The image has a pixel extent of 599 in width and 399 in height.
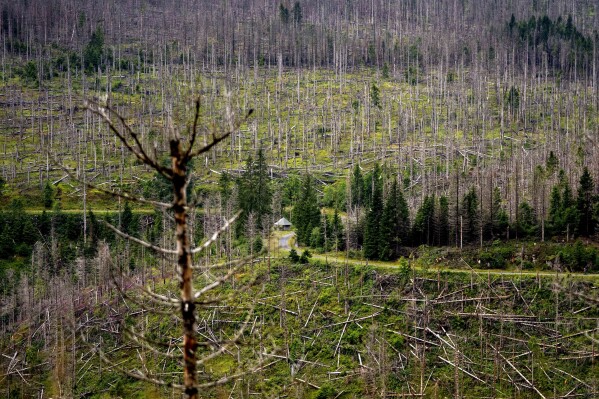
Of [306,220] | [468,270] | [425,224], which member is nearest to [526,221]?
[425,224]

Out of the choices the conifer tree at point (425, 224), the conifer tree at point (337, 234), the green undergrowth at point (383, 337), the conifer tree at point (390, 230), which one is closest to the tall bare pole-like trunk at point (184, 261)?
the green undergrowth at point (383, 337)

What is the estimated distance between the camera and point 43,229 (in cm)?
7556

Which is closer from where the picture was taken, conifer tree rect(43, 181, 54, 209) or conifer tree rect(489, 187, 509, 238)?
conifer tree rect(489, 187, 509, 238)

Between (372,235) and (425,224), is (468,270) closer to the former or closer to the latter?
(425,224)

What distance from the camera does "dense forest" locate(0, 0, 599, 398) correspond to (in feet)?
144

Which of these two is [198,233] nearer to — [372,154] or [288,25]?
[372,154]

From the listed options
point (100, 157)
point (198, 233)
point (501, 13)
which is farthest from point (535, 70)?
point (198, 233)

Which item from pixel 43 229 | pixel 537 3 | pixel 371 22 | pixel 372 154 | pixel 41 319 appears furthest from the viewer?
pixel 537 3

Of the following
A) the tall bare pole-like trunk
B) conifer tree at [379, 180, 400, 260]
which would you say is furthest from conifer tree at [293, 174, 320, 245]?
the tall bare pole-like trunk

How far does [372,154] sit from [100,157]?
38451 mm

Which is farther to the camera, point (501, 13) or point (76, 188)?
point (501, 13)

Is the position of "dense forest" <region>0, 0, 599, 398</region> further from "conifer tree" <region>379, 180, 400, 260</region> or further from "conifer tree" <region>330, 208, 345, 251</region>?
"conifer tree" <region>330, 208, 345, 251</region>

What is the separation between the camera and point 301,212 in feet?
226

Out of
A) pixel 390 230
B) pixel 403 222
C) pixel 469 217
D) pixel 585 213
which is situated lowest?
pixel 390 230
